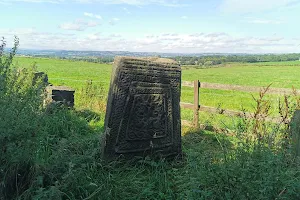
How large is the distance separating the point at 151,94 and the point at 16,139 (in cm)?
248

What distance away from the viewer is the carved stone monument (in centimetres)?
481

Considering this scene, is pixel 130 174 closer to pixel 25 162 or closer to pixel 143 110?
pixel 143 110

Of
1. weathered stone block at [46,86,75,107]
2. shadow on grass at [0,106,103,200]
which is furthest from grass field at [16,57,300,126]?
shadow on grass at [0,106,103,200]

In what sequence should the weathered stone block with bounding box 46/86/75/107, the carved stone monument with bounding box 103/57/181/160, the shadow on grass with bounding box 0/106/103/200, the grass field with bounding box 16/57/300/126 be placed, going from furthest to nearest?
1. the grass field with bounding box 16/57/300/126
2. the weathered stone block with bounding box 46/86/75/107
3. the carved stone monument with bounding box 103/57/181/160
4. the shadow on grass with bounding box 0/106/103/200

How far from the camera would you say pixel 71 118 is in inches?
287

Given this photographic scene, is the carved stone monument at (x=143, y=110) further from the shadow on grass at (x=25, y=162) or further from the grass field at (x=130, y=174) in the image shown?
the shadow on grass at (x=25, y=162)

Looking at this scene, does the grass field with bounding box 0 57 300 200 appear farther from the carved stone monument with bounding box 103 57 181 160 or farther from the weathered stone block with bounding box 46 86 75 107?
the weathered stone block with bounding box 46 86 75 107

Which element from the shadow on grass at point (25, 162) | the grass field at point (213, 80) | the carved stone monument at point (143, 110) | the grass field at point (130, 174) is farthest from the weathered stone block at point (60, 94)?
the shadow on grass at point (25, 162)

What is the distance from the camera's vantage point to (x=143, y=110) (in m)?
5.12

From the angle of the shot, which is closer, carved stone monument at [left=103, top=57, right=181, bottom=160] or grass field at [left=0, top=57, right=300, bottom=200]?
grass field at [left=0, top=57, right=300, bottom=200]

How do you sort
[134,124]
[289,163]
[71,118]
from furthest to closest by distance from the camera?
[71,118]
[134,124]
[289,163]

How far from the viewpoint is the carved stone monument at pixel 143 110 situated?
481cm

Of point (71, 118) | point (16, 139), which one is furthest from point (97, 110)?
point (16, 139)

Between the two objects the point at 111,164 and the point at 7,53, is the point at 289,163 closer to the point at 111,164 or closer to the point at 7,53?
the point at 111,164
